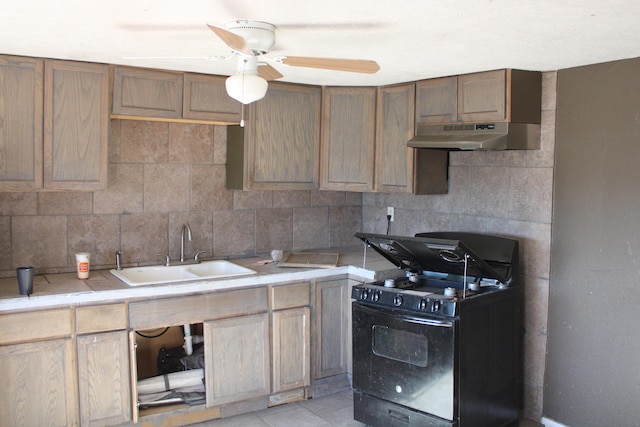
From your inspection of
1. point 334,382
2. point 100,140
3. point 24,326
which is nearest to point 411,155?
point 334,382

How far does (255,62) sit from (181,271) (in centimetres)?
197

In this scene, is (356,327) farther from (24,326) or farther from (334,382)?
(24,326)

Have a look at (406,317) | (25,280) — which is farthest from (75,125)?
(406,317)

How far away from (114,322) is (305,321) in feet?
3.93

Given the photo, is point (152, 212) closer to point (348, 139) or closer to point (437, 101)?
point (348, 139)

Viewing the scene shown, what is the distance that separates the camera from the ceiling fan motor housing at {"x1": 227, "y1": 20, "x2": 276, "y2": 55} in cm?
239

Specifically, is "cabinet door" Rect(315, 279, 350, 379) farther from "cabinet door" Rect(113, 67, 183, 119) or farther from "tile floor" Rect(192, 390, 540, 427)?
"cabinet door" Rect(113, 67, 183, 119)

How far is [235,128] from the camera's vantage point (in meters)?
4.11

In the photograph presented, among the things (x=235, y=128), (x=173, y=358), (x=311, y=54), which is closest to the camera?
(x=311, y=54)

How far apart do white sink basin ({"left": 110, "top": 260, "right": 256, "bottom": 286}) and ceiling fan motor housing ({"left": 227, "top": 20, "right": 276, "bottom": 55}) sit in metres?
1.63

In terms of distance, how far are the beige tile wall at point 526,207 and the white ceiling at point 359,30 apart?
20.5 inches

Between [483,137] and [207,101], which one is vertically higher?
[207,101]

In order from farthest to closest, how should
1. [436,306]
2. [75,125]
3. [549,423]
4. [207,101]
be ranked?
[207,101]
[549,423]
[75,125]
[436,306]

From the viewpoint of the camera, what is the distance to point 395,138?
4.06 metres
